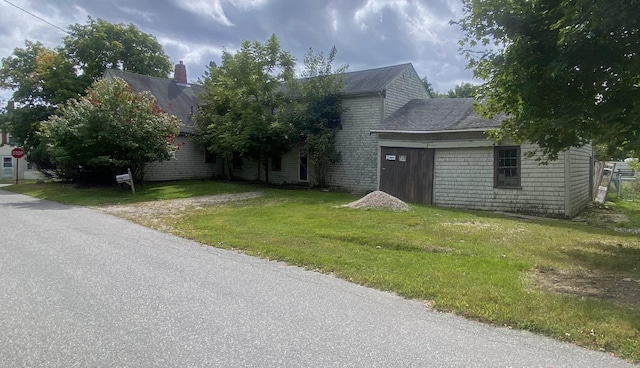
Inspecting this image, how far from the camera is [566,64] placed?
6.10m

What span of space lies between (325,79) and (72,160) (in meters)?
11.9

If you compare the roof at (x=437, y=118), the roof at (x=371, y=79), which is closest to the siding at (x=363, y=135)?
the roof at (x=371, y=79)

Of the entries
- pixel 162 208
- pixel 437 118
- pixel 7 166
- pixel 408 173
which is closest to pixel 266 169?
pixel 408 173

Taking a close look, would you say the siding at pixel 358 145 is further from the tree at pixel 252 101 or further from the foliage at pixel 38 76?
the foliage at pixel 38 76

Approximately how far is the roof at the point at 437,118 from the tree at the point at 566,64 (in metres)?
7.34

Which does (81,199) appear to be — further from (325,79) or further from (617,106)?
(617,106)

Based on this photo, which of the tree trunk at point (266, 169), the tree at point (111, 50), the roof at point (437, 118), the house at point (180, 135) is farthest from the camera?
the tree at point (111, 50)

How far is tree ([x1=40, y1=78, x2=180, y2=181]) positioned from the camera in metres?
18.0

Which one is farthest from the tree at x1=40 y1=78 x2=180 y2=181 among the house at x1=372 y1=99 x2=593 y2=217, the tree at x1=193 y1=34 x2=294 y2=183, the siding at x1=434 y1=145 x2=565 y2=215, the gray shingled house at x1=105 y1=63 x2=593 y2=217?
the siding at x1=434 y1=145 x2=565 y2=215

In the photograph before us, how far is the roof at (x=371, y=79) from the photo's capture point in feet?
64.5

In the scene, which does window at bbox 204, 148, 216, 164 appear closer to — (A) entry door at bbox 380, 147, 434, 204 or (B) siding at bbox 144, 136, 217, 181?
(B) siding at bbox 144, 136, 217, 181

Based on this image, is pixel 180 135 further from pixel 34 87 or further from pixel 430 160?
pixel 430 160

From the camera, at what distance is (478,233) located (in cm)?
947

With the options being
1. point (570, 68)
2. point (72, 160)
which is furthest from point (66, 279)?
point (72, 160)
